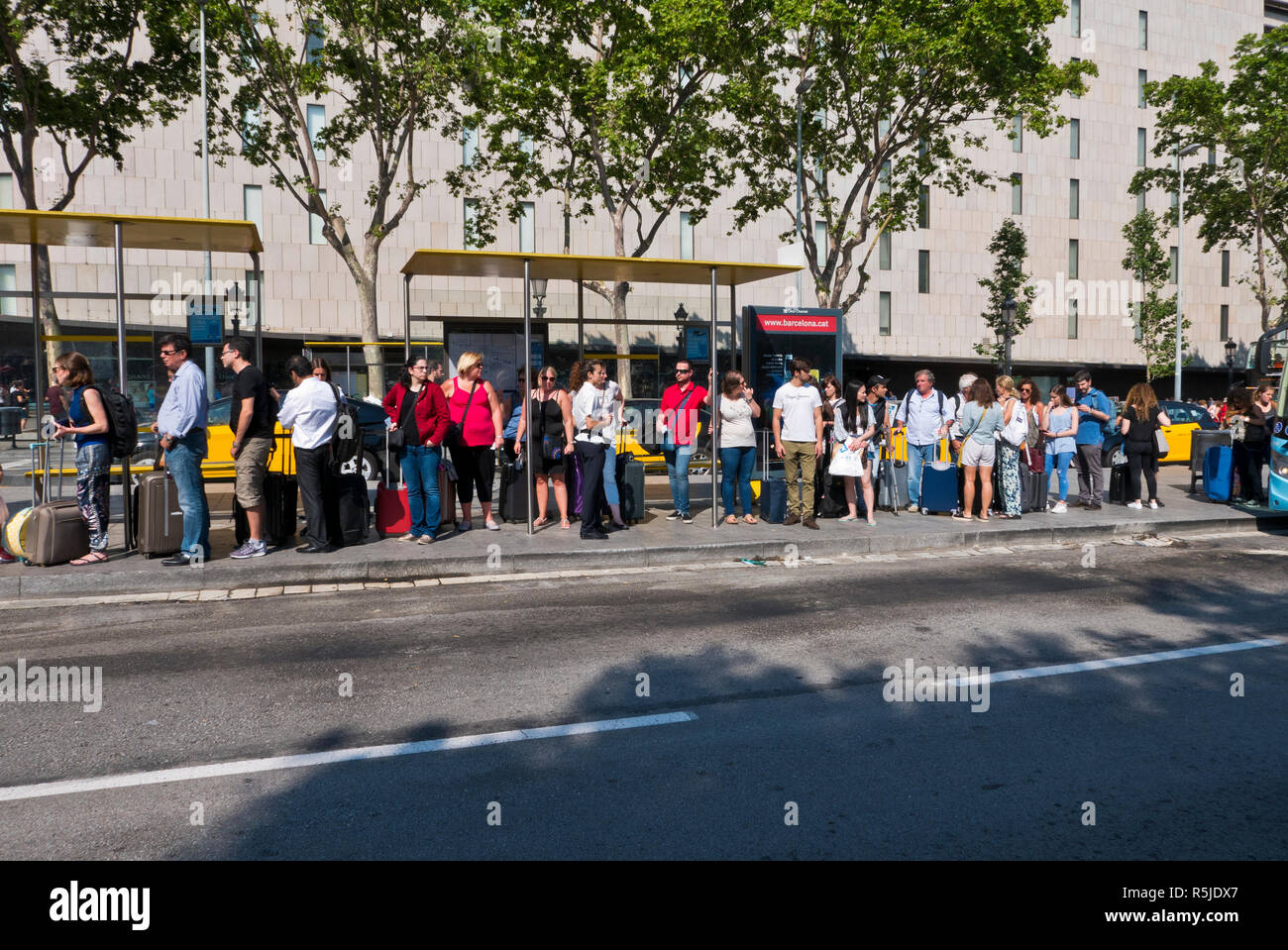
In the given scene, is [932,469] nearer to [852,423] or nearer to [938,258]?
[852,423]

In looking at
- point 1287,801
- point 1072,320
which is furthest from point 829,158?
point 1072,320

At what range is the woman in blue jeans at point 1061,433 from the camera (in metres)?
12.8

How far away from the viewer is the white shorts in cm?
1184

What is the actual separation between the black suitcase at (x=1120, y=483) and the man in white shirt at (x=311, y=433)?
10394 millimetres

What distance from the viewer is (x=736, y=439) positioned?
1123 centimetres

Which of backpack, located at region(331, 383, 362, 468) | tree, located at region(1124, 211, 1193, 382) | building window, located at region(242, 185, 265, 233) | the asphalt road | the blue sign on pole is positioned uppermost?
building window, located at region(242, 185, 265, 233)

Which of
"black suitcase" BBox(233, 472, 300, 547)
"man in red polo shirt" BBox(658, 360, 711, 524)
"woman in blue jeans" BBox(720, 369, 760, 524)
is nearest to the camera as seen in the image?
"black suitcase" BBox(233, 472, 300, 547)

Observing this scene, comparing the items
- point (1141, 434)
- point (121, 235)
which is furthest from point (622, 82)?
point (121, 235)

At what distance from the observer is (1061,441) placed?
509 inches

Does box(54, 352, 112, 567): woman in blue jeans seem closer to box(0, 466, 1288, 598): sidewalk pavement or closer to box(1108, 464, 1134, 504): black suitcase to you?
box(0, 466, 1288, 598): sidewalk pavement

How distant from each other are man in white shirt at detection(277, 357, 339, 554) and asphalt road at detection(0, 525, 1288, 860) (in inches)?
Answer: 53.1

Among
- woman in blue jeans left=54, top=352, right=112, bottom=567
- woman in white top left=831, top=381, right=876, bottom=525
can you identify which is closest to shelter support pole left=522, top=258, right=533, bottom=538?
woman in white top left=831, top=381, right=876, bottom=525

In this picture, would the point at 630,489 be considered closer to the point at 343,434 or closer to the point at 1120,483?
the point at 343,434

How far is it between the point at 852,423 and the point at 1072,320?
41.8 metres
